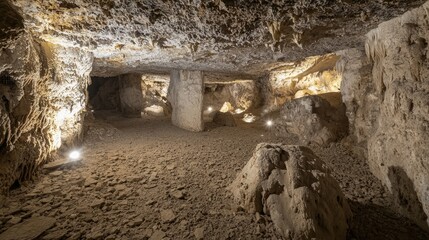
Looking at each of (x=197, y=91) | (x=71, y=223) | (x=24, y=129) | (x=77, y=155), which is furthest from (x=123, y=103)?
(x=71, y=223)

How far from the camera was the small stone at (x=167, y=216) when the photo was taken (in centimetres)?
257

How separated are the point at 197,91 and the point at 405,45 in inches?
214

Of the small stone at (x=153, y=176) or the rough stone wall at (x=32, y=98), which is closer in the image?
the rough stone wall at (x=32, y=98)

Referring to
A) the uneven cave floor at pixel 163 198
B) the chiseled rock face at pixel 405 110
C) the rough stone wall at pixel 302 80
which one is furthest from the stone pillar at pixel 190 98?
the chiseled rock face at pixel 405 110

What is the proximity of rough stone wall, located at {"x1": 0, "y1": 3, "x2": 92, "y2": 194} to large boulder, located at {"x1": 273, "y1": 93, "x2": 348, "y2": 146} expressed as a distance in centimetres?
567

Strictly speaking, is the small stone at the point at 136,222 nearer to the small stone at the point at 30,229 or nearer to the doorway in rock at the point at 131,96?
the small stone at the point at 30,229

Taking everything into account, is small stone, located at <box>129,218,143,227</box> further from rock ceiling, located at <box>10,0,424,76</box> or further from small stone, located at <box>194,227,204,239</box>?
rock ceiling, located at <box>10,0,424,76</box>

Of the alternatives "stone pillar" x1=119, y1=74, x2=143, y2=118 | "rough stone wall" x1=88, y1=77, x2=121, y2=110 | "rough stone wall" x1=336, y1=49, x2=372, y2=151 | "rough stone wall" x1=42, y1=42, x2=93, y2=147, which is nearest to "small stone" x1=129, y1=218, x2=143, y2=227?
"rough stone wall" x1=42, y1=42, x2=93, y2=147

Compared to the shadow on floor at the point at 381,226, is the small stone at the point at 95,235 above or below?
above

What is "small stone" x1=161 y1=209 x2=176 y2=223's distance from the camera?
8.42ft

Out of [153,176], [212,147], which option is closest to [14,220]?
[153,176]

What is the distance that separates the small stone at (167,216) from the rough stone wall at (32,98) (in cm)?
213

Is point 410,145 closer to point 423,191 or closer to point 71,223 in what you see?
point 423,191

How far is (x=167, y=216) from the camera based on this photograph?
2.63 m
